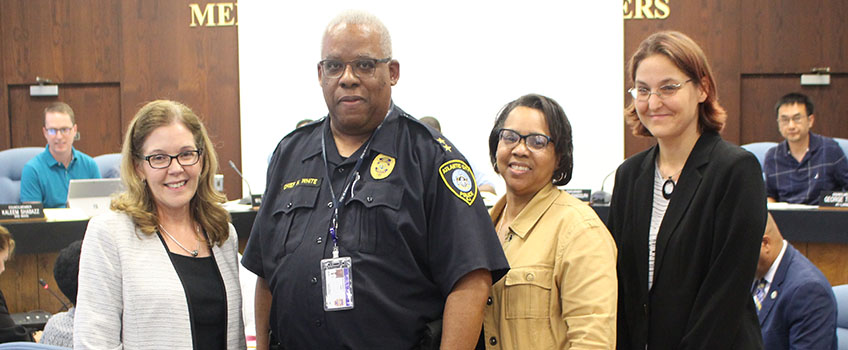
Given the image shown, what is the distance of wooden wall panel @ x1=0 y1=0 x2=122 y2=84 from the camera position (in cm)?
754

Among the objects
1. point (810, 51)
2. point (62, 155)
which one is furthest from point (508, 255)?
point (810, 51)

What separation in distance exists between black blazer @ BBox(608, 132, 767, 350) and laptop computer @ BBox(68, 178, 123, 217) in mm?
3615

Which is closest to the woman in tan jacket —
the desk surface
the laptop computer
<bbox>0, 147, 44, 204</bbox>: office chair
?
the desk surface

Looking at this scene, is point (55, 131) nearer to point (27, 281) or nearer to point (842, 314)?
point (27, 281)

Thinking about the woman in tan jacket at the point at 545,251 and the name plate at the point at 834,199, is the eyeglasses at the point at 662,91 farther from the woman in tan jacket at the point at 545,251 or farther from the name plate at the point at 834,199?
the name plate at the point at 834,199

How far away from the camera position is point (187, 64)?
24.6 feet

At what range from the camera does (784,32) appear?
7.46 metres

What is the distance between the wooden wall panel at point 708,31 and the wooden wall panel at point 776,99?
20 centimetres

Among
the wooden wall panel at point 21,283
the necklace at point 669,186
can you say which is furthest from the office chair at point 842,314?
the wooden wall panel at point 21,283

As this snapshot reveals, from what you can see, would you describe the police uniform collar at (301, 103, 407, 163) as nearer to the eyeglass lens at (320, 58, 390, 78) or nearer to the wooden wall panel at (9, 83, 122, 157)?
the eyeglass lens at (320, 58, 390, 78)

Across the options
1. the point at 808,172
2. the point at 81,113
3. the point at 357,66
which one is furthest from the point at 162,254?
the point at 81,113

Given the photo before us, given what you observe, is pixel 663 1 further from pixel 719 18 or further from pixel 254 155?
pixel 254 155

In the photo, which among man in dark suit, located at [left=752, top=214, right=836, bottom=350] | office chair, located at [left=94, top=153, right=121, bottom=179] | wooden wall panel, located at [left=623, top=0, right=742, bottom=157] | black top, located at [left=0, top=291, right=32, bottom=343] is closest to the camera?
man in dark suit, located at [left=752, top=214, right=836, bottom=350]

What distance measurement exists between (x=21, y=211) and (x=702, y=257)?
3.78 metres
